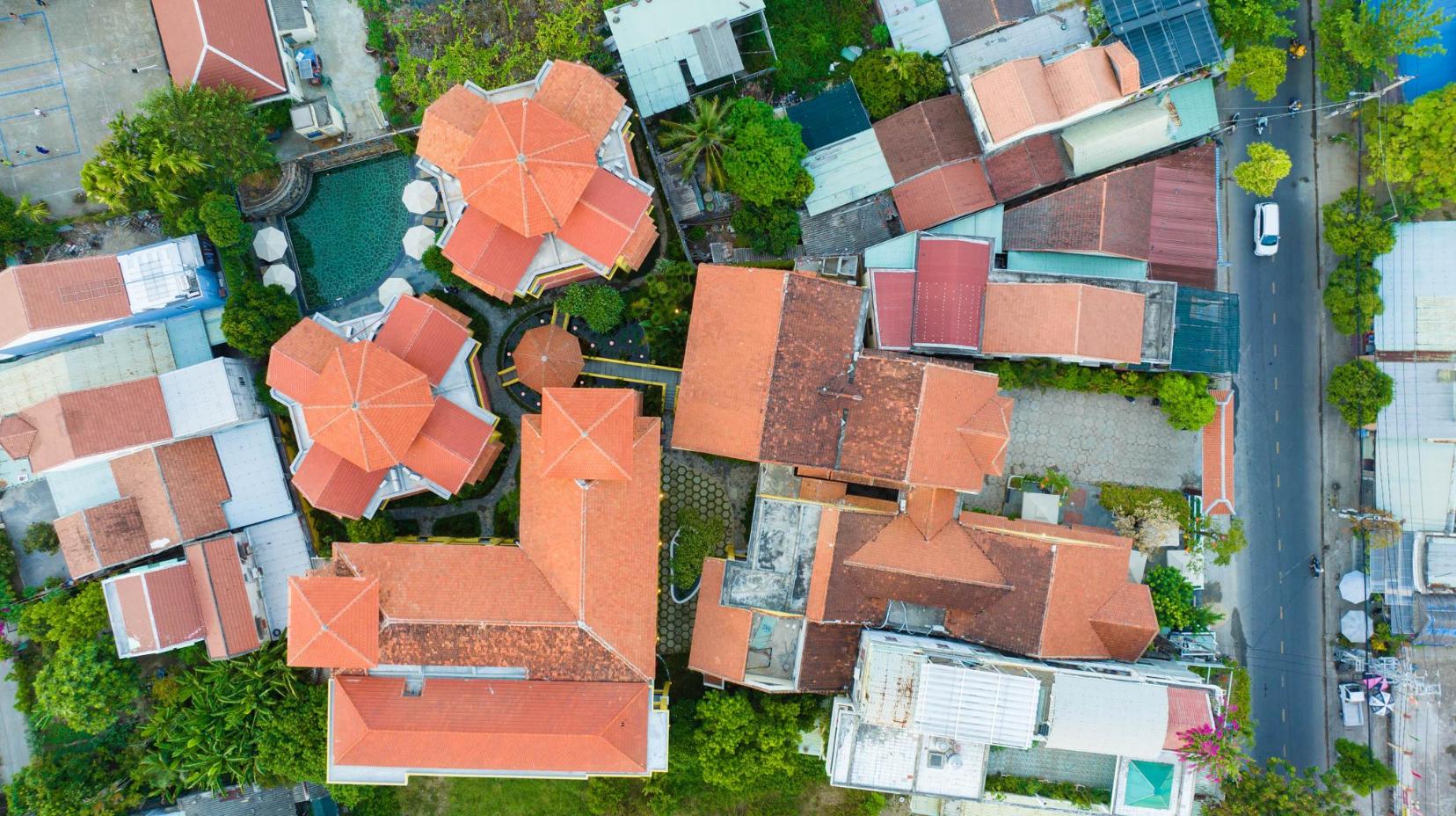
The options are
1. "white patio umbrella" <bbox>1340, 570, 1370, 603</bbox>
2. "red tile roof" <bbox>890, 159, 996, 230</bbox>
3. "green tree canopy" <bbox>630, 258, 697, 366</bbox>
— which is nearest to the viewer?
"green tree canopy" <bbox>630, 258, 697, 366</bbox>

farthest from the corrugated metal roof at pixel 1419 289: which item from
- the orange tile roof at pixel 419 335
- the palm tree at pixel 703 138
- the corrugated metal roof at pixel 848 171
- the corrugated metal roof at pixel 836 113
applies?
the orange tile roof at pixel 419 335

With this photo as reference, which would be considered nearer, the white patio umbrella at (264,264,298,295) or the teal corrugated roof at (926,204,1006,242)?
the teal corrugated roof at (926,204,1006,242)

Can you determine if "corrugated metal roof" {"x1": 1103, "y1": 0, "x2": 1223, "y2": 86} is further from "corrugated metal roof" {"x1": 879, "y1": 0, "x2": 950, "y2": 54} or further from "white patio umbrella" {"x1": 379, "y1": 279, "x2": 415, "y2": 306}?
"white patio umbrella" {"x1": 379, "y1": 279, "x2": 415, "y2": 306}

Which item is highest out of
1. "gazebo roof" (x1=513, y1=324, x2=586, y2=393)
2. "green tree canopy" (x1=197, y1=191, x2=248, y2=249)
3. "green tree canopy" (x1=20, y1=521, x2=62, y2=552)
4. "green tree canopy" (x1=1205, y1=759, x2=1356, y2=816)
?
"green tree canopy" (x1=197, y1=191, x2=248, y2=249)

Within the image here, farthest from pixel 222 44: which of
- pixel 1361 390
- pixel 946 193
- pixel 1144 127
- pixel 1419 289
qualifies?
pixel 1419 289

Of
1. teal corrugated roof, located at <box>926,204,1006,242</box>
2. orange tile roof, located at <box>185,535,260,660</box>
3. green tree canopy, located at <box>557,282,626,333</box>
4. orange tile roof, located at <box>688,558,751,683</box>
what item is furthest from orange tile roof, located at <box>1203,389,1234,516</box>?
orange tile roof, located at <box>185,535,260,660</box>

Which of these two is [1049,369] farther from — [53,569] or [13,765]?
[13,765]

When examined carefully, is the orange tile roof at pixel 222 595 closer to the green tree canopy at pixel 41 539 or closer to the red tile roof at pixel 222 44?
the green tree canopy at pixel 41 539
